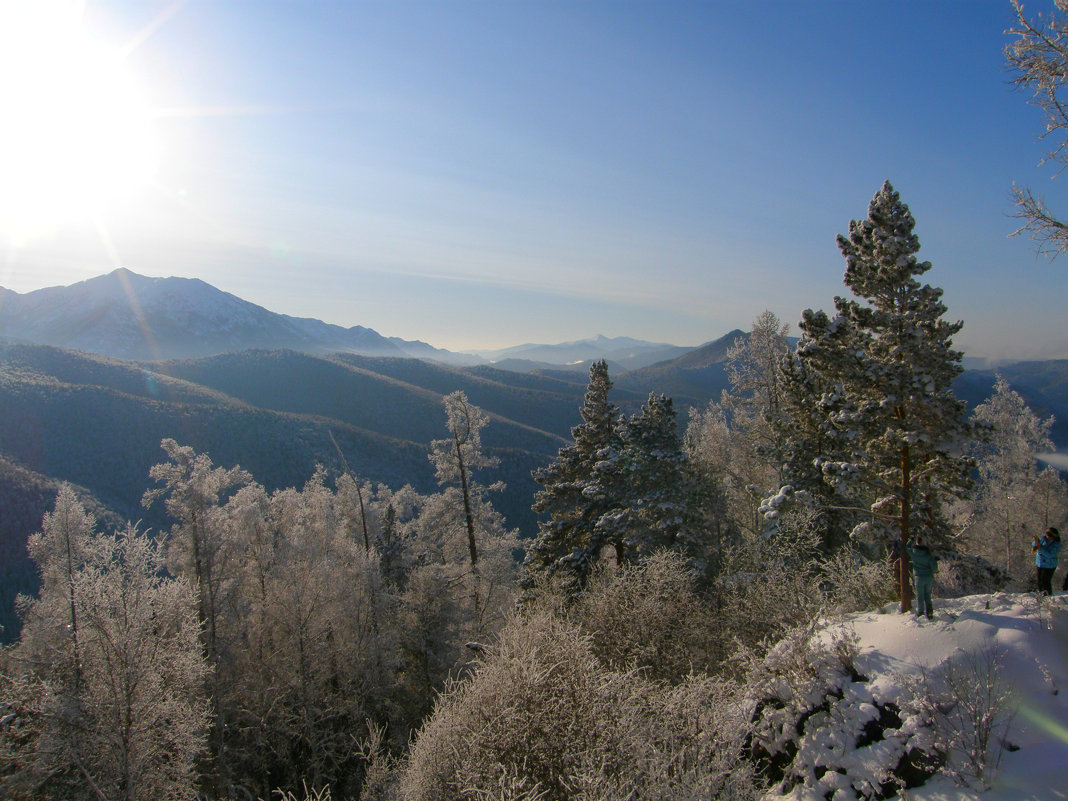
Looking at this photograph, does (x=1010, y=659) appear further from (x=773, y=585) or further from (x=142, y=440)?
(x=142, y=440)

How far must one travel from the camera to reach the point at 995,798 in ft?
21.9

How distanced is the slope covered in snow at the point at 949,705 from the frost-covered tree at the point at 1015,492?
Result: 88.0ft

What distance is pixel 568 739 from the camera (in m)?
8.27

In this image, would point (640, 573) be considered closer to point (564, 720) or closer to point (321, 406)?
point (564, 720)

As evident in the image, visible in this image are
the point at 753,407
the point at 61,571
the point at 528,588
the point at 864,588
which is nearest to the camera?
the point at 864,588

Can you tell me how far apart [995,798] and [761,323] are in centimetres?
2105

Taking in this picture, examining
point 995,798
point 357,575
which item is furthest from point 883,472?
point 357,575

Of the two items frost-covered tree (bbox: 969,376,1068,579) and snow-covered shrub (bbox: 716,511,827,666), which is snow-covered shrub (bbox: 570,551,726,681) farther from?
frost-covered tree (bbox: 969,376,1068,579)

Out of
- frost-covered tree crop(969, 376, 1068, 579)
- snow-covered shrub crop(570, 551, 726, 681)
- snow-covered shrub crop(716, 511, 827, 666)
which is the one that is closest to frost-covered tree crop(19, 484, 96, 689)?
snow-covered shrub crop(570, 551, 726, 681)

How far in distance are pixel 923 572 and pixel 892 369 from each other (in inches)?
167

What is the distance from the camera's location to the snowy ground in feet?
22.5

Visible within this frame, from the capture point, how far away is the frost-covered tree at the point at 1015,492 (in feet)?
104

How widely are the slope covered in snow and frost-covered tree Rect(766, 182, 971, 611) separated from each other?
81.6 inches

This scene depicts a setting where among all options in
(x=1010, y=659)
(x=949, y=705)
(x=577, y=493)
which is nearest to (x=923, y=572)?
(x=1010, y=659)
